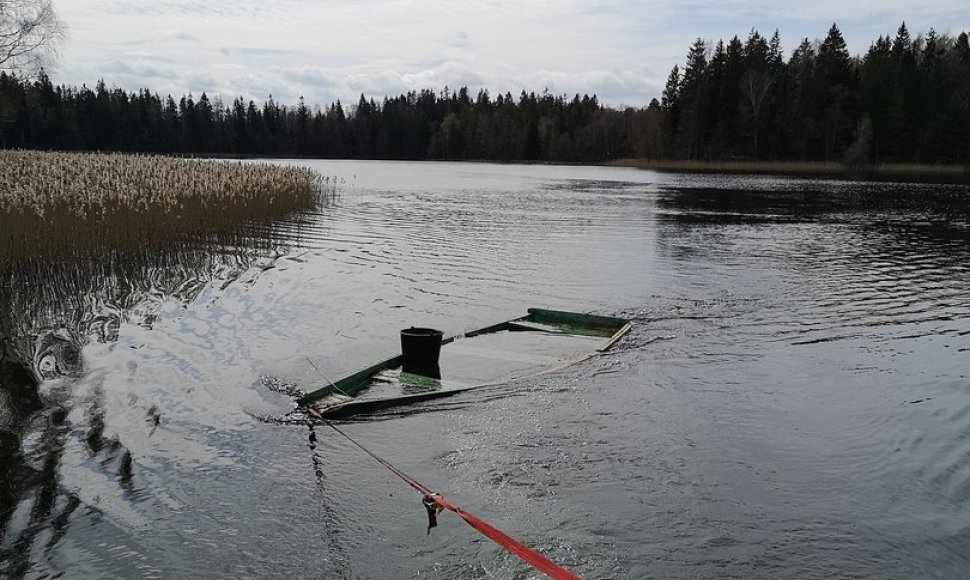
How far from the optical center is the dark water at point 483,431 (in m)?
6.41

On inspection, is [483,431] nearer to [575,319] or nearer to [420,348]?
[420,348]

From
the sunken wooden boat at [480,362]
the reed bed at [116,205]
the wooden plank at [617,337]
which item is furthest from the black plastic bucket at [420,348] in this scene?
the reed bed at [116,205]

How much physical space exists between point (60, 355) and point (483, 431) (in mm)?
6585

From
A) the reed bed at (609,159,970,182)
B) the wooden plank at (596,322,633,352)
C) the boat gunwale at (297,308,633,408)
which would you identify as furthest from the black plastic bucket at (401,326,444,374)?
the reed bed at (609,159,970,182)

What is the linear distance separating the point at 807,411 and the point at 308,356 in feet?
24.7

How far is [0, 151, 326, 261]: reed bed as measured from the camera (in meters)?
15.3

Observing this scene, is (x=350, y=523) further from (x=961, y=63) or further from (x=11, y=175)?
(x=961, y=63)

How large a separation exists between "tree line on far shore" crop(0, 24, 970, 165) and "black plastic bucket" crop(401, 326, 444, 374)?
130 ft

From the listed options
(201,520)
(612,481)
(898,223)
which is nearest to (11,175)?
(201,520)

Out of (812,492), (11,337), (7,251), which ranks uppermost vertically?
(7,251)

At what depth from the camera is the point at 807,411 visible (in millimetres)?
10094

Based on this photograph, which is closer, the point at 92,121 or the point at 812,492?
the point at 812,492

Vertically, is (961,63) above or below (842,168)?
above

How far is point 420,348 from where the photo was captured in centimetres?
1095
